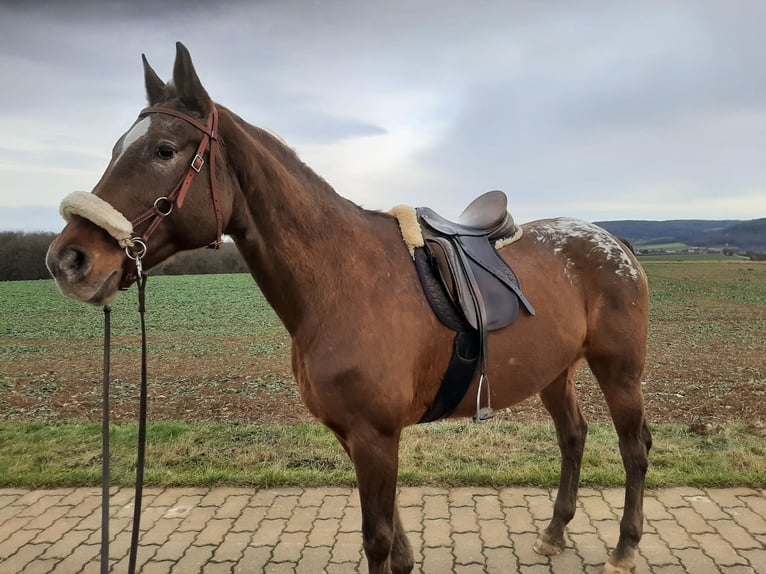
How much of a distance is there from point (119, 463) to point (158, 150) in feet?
14.2

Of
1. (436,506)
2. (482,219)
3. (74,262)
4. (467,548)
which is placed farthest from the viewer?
(436,506)

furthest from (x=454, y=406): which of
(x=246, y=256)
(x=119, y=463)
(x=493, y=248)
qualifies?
(x=119, y=463)

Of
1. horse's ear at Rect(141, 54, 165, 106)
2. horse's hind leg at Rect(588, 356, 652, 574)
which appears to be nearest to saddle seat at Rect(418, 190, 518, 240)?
horse's hind leg at Rect(588, 356, 652, 574)

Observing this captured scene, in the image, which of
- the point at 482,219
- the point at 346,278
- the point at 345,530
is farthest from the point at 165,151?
the point at 345,530

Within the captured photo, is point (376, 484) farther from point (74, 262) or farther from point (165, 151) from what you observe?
point (165, 151)

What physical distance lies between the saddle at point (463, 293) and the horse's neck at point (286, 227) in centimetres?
46

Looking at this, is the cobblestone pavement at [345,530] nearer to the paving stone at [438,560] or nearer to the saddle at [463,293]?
the paving stone at [438,560]

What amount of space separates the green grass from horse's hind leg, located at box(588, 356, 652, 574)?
44.2 inches

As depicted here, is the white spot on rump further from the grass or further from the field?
the field

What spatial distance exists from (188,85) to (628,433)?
3.26 m

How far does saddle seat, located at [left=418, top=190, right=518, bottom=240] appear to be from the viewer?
9.37 feet

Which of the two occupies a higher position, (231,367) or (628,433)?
(628,433)

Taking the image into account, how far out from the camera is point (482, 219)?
10.2ft

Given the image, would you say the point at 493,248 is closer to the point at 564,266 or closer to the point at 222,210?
the point at 564,266
